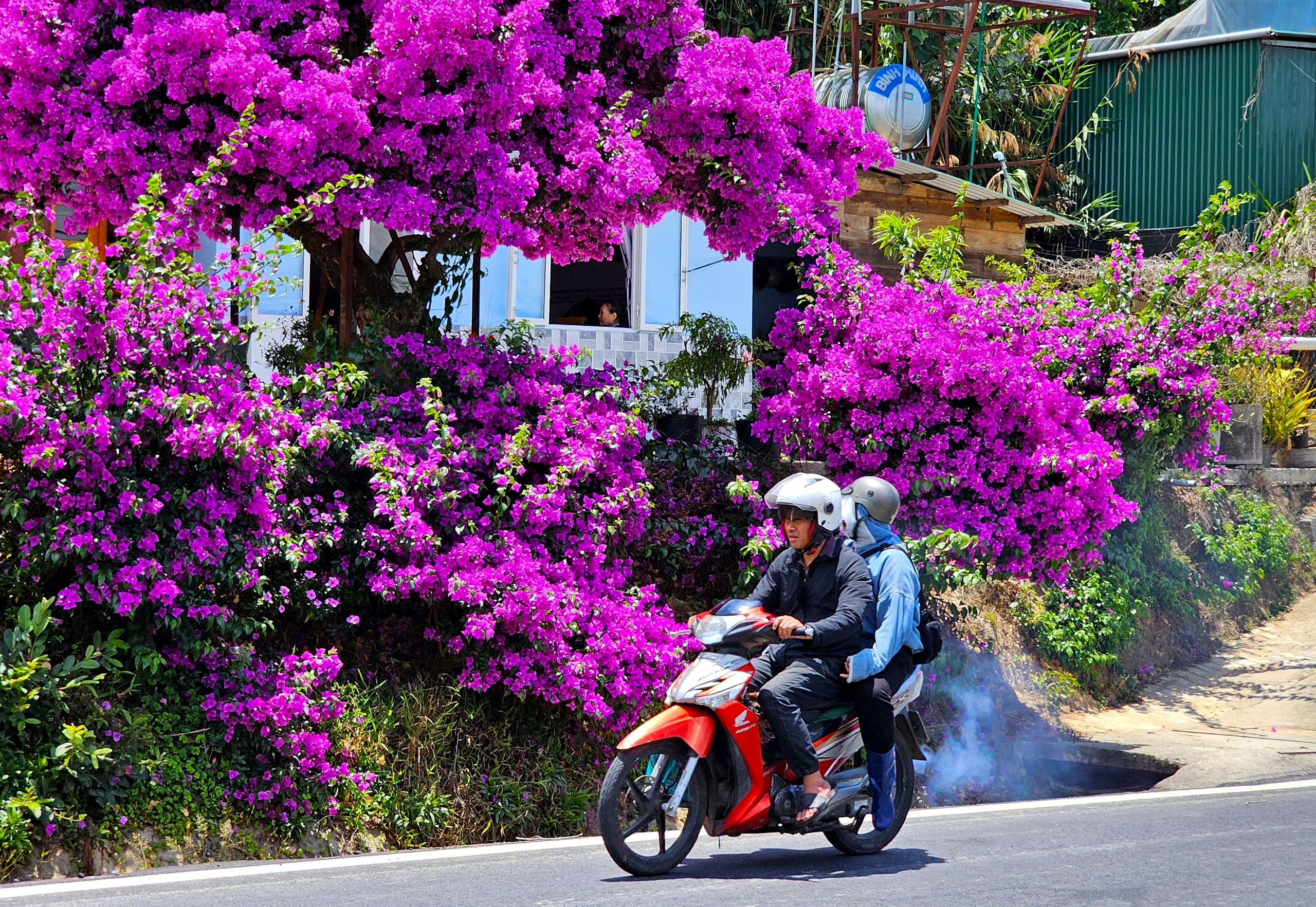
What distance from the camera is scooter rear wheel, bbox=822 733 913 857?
662 centimetres

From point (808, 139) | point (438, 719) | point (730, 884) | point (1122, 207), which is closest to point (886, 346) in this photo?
point (808, 139)

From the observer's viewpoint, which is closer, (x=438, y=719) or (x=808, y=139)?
(x=438, y=719)

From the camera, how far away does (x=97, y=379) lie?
704 cm

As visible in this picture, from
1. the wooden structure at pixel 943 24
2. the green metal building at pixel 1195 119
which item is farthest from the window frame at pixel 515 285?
the green metal building at pixel 1195 119

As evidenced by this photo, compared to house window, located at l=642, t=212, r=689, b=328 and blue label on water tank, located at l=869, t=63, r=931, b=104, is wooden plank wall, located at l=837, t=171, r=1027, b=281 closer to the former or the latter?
blue label on water tank, located at l=869, t=63, r=931, b=104

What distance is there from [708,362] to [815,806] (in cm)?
694

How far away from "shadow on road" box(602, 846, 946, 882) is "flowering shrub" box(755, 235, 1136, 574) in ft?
10.8

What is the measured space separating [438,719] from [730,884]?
2.25 meters

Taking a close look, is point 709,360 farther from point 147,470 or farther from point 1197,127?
point 1197,127

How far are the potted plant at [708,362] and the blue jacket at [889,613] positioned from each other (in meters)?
5.87

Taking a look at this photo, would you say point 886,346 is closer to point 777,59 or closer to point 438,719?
point 777,59

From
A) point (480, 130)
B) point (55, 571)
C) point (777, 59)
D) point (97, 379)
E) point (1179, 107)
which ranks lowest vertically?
point (55, 571)

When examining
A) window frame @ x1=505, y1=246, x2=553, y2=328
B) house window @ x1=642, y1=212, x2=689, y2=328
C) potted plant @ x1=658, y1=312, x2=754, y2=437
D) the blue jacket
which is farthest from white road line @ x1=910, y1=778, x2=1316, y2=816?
house window @ x1=642, y1=212, x2=689, y2=328

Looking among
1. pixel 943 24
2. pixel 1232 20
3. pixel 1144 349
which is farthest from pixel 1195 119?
pixel 1144 349
